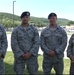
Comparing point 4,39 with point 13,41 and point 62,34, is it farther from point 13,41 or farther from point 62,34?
point 62,34

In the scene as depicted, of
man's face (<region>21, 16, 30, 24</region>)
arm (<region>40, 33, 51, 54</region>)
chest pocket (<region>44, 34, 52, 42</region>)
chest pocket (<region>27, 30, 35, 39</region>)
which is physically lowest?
arm (<region>40, 33, 51, 54</region>)

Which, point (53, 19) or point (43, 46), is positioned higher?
point (53, 19)

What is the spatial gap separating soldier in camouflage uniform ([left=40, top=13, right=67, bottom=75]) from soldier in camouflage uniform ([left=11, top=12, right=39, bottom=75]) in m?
0.28

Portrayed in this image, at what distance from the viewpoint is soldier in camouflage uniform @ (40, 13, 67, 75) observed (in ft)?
21.7

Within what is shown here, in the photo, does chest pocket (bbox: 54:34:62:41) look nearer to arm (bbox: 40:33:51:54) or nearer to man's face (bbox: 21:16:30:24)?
arm (bbox: 40:33:51:54)

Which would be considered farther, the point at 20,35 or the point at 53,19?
the point at 53,19

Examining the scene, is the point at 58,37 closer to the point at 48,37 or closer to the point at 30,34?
the point at 48,37

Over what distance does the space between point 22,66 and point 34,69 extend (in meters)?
0.29

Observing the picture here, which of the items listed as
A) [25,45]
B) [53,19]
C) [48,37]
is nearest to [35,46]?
[25,45]

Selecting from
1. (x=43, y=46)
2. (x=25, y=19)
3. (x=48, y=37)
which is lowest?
(x=43, y=46)

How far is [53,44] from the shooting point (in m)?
6.63

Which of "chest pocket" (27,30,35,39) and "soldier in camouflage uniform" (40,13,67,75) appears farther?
"soldier in camouflage uniform" (40,13,67,75)

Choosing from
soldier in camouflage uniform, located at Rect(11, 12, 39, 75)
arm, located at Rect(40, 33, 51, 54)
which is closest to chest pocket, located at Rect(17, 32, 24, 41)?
soldier in camouflage uniform, located at Rect(11, 12, 39, 75)

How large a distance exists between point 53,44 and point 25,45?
0.70 m
